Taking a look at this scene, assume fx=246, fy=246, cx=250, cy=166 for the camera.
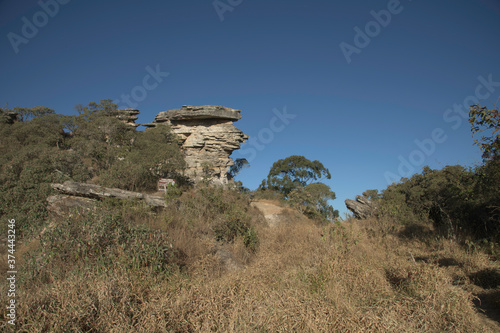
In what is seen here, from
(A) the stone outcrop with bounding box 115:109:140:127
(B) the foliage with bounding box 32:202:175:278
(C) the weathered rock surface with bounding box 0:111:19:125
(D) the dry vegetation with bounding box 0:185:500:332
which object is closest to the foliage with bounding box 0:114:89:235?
(D) the dry vegetation with bounding box 0:185:500:332

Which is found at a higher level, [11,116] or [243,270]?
[11,116]

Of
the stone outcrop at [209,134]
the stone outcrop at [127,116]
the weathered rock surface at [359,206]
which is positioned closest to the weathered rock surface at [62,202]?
the stone outcrop at [209,134]

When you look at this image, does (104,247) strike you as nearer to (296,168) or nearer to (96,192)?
(96,192)

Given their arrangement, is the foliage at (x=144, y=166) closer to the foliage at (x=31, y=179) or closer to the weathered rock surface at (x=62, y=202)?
the foliage at (x=31, y=179)

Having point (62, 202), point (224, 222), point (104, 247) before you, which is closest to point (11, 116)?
point (62, 202)

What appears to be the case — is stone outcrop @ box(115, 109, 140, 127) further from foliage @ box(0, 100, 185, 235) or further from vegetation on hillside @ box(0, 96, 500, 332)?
vegetation on hillside @ box(0, 96, 500, 332)

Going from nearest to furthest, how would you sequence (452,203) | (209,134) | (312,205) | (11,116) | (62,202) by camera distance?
(62,202) < (452,203) < (312,205) < (209,134) < (11,116)

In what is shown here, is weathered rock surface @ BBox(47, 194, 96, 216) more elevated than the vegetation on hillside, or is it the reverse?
weathered rock surface @ BBox(47, 194, 96, 216)

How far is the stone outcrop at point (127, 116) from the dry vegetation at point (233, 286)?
25.2 metres

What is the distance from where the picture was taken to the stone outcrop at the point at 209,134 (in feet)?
77.8

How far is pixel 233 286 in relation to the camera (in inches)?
144

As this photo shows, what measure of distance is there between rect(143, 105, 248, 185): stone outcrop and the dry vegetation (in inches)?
649

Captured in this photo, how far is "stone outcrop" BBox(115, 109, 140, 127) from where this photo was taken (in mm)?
29125

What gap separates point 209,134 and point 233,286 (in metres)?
21.5
